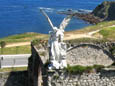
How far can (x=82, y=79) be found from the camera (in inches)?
535

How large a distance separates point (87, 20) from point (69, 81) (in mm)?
82949

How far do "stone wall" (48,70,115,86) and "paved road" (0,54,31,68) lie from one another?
15652 mm

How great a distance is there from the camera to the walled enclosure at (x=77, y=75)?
13.4 m

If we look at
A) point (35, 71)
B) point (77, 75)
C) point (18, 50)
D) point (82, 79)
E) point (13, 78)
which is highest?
point (18, 50)

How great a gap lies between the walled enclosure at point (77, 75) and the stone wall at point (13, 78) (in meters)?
0.79

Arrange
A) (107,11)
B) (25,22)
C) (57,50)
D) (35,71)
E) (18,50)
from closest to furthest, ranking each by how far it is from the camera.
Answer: (57,50) < (35,71) < (18,50) < (25,22) < (107,11)

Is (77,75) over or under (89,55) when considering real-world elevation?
under

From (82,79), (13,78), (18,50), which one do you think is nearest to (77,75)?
(82,79)

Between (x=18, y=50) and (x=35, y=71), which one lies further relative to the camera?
(x=18, y=50)

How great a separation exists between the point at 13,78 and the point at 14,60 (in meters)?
8.58

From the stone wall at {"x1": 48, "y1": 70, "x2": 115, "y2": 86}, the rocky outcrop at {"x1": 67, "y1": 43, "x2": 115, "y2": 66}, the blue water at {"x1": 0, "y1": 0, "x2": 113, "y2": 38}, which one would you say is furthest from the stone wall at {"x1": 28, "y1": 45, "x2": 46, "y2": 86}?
the blue water at {"x1": 0, "y1": 0, "x2": 113, "y2": 38}

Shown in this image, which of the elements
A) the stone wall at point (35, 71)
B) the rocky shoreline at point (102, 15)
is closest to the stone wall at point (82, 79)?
the stone wall at point (35, 71)

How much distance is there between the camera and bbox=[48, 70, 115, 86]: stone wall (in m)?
13.3

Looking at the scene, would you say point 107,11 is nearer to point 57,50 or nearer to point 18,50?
point 18,50
